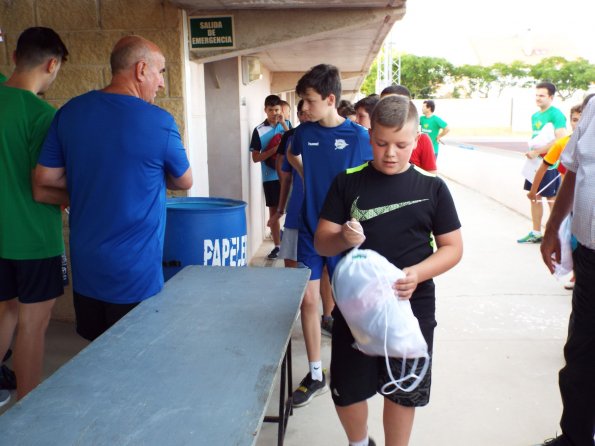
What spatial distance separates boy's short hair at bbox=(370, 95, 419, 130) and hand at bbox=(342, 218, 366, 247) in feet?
1.24

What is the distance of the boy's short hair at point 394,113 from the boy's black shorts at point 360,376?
0.76 m

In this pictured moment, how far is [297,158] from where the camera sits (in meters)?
3.41

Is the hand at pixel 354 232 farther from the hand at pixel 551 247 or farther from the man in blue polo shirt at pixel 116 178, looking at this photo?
the hand at pixel 551 247

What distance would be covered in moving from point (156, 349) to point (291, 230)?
1.77 m

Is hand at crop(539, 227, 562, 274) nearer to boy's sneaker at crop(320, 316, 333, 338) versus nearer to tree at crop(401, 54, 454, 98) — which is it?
boy's sneaker at crop(320, 316, 333, 338)

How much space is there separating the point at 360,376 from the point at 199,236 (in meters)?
1.29

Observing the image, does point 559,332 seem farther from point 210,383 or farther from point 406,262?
point 210,383

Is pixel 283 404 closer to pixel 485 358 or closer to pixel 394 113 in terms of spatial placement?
pixel 394 113

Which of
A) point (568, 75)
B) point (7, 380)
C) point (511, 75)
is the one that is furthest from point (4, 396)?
point (511, 75)

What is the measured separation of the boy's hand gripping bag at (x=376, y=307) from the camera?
6.07ft

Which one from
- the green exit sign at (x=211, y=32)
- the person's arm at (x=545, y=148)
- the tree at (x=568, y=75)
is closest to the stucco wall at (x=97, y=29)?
the green exit sign at (x=211, y=32)

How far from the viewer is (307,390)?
3193 mm

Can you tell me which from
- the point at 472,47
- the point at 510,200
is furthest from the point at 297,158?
the point at 472,47

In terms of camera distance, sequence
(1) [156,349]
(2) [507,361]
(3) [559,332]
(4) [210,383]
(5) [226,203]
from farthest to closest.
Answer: (3) [559,332] → (2) [507,361] → (5) [226,203] → (1) [156,349] → (4) [210,383]
